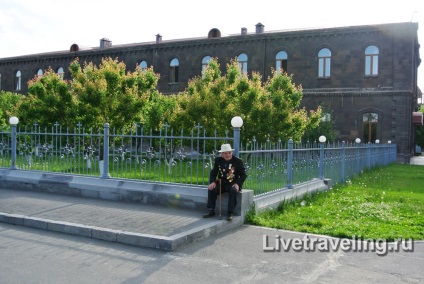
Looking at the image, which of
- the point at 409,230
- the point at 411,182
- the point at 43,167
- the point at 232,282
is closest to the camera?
the point at 232,282

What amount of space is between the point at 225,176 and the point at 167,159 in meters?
4.20

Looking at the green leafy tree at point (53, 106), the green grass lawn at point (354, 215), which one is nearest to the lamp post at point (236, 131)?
the green grass lawn at point (354, 215)

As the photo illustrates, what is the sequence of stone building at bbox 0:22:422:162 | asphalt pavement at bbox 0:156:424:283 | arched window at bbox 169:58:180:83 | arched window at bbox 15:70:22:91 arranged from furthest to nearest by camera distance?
arched window at bbox 15:70:22:91, arched window at bbox 169:58:180:83, stone building at bbox 0:22:422:162, asphalt pavement at bbox 0:156:424:283

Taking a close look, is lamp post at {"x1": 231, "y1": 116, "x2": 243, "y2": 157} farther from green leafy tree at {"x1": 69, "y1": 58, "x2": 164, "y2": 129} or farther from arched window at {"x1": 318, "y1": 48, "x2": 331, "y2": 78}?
arched window at {"x1": 318, "y1": 48, "x2": 331, "y2": 78}

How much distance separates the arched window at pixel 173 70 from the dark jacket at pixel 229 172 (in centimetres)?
2720

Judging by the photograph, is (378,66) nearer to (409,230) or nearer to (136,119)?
(136,119)

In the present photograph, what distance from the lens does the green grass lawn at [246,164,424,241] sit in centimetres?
762

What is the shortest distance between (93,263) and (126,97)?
42.4 ft

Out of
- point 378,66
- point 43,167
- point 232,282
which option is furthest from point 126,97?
point 378,66

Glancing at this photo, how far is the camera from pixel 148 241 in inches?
256

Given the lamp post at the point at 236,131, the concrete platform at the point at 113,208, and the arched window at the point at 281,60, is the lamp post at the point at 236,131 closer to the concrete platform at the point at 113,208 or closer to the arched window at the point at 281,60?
the concrete platform at the point at 113,208

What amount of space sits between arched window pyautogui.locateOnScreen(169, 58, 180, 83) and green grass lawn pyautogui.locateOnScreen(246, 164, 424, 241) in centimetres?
2351

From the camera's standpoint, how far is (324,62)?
29.4m

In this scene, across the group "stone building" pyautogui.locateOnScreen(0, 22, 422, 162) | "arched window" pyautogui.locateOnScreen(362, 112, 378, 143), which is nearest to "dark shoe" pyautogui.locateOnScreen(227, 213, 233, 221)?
"stone building" pyautogui.locateOnScreen(0, 22, 422, 162)
